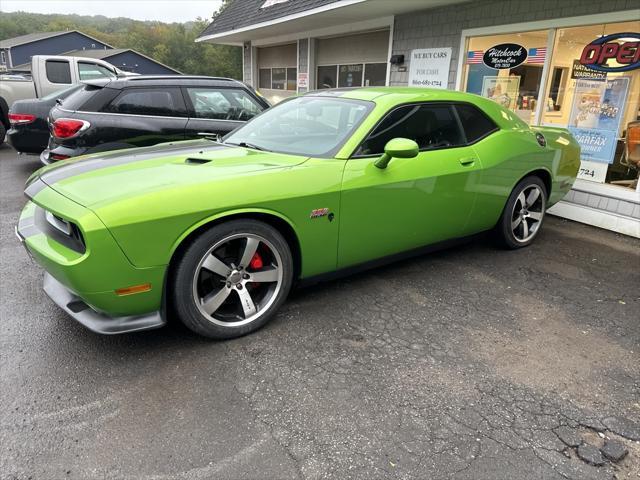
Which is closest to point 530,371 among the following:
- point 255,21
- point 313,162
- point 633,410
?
point 633,410

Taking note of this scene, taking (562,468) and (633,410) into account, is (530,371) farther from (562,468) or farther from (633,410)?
(562,468)

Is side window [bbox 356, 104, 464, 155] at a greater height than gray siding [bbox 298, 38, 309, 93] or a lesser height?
lesser

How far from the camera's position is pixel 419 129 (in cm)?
377

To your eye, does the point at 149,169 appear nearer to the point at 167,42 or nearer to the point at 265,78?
the point at 265,78

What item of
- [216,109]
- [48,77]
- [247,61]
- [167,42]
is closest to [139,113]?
[216,109]

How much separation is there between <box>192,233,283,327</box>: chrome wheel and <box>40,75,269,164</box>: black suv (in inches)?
131

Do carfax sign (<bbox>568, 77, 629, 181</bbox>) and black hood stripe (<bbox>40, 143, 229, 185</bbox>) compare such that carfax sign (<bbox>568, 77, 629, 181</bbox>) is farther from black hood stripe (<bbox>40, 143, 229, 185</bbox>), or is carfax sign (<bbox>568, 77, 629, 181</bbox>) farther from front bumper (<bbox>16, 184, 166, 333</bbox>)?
front bumper (<bbox>16, 184, 166, 333</bbox>)

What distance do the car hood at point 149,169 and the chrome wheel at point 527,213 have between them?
2.54 m

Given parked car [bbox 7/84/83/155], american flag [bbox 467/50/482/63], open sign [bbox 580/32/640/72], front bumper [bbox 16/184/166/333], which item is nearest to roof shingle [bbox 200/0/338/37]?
american flag [bbox 467/50/482/63]

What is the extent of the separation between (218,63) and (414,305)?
244 ft

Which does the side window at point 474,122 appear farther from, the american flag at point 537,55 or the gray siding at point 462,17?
the american flag at point 537,55

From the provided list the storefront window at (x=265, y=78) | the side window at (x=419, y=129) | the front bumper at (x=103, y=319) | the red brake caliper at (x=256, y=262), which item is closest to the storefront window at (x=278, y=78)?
the storefront window at (x=265, y=78)

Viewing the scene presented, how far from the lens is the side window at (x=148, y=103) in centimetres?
574

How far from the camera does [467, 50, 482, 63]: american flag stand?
7.51 metres
